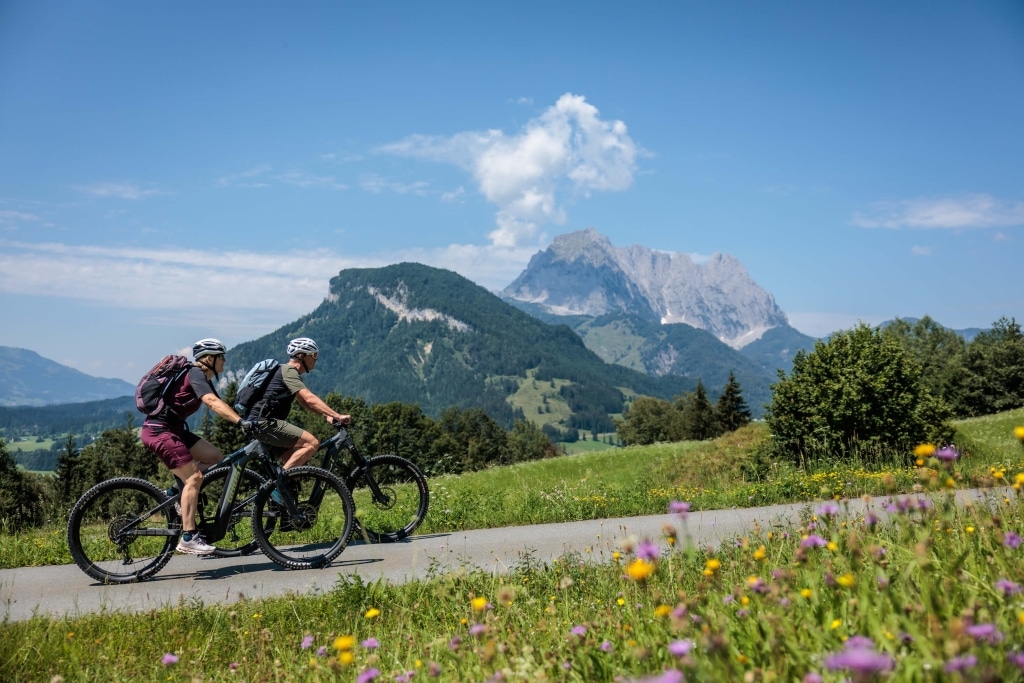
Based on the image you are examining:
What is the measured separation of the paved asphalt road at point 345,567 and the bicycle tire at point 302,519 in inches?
6.3

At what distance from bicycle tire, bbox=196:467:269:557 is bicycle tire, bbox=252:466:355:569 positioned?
24cm

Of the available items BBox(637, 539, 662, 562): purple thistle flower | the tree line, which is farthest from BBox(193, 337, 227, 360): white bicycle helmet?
the tree line

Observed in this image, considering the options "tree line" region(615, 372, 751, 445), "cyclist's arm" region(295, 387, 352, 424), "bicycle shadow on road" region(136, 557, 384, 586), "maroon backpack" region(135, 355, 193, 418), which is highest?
"maroon backpack" region(135, 355, 193, 418)

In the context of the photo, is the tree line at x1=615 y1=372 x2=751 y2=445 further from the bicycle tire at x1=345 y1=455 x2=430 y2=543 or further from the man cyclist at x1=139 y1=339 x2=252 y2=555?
the man cyclist at x1=139 y1=339 x2=252 y2=555

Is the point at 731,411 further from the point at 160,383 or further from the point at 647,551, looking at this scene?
the point at 647,551

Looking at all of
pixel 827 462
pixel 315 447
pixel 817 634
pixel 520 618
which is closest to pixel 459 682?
pixel 520 618

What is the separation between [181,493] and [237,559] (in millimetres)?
1091

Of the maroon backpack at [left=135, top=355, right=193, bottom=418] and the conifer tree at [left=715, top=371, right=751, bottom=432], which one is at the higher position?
the maroon backpack at [left=135, top=355, right=193, bottom=418]

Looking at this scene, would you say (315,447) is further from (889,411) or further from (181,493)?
(889,411)

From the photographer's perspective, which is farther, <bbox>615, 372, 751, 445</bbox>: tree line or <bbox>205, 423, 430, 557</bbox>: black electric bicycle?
<bbox>615, 372, 751, 445</bbox>: tree line

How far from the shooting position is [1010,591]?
8.51ft

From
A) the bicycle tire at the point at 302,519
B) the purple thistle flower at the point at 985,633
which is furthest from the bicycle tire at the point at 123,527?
the purple thistle flower at the point at 985,633

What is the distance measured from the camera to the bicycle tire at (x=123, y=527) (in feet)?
25.2

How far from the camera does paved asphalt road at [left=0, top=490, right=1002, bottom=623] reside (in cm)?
659
